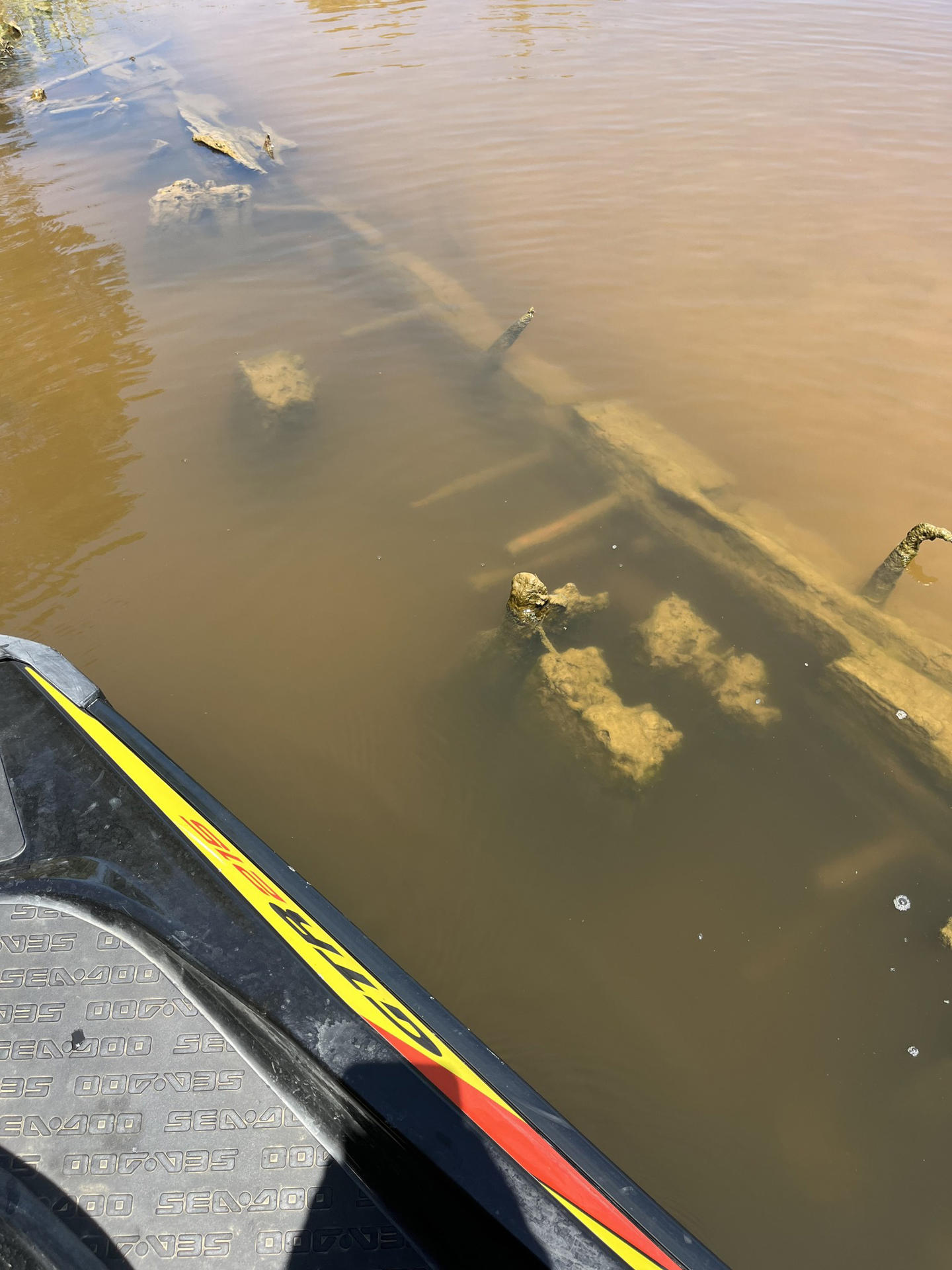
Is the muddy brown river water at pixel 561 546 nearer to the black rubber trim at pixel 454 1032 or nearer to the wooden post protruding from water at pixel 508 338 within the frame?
the wooden post protruding from water at pixel 508 338

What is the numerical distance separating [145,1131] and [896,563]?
4298 millimetres

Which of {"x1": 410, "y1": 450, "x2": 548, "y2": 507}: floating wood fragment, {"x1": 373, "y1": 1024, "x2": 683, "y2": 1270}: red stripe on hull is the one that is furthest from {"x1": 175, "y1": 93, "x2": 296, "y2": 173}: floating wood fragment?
{"x1": 373, "y1": 1024, "x2": 683, "y2": 1270}: red stripe on hull

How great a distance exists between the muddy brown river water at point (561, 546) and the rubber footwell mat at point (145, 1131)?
1132mm

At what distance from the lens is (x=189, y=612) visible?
4438 millimetres

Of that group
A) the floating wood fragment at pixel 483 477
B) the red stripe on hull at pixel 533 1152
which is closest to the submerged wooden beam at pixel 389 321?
the floating wood fragment at pixel 483 477

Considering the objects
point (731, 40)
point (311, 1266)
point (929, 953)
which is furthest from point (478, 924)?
point (731, 40)

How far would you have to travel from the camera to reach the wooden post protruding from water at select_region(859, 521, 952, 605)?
3.54 meters

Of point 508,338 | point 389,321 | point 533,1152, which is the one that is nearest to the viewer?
point 533,1152

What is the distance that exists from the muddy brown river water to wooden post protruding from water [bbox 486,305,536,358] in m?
0.35

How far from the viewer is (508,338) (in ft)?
18.9

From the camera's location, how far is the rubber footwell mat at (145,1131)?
1843 mm

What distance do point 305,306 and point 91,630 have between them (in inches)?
164

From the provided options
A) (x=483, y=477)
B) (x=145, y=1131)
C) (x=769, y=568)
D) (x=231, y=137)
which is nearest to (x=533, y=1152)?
(x=145, y=1131)

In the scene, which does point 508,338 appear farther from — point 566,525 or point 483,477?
point 566,525
